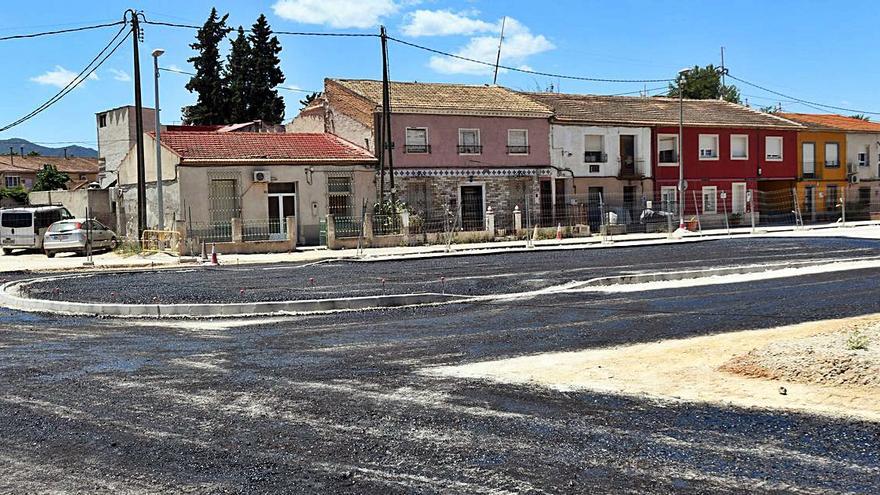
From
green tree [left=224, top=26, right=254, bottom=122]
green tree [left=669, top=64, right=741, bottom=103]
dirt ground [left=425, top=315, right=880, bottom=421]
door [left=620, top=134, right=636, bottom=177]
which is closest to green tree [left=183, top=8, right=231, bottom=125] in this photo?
green tree [left=224, top=26, right=254, bottom=122]

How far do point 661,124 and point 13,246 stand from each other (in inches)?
1175

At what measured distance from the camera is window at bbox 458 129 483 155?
125 feet

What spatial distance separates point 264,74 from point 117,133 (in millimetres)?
13102

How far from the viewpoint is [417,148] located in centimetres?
3694

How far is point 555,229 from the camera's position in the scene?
1401 inches

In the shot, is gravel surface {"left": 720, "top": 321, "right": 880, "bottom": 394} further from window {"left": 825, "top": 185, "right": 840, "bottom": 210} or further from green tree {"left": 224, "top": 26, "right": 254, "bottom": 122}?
green tree {"left": 224, "top": 26, "right": 254, "bottom": 122}

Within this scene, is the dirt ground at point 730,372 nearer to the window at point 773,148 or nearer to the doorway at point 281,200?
the doorway at point 281,200

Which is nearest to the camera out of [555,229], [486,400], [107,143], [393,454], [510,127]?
[393,454]

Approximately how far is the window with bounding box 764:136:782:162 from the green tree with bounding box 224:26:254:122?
107 feet

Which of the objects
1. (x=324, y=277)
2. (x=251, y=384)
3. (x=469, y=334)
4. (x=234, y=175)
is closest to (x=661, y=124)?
(x=234, y=175)

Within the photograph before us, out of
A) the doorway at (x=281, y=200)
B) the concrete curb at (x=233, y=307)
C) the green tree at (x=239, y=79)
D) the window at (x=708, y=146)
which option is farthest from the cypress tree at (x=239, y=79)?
the concrete curb at (x=233, y=307)

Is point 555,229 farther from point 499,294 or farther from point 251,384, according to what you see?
point 251,384

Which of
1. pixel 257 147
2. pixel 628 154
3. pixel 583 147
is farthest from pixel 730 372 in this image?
→ pixel 628 154

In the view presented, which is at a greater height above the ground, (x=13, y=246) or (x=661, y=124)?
(x=661, y=124)
